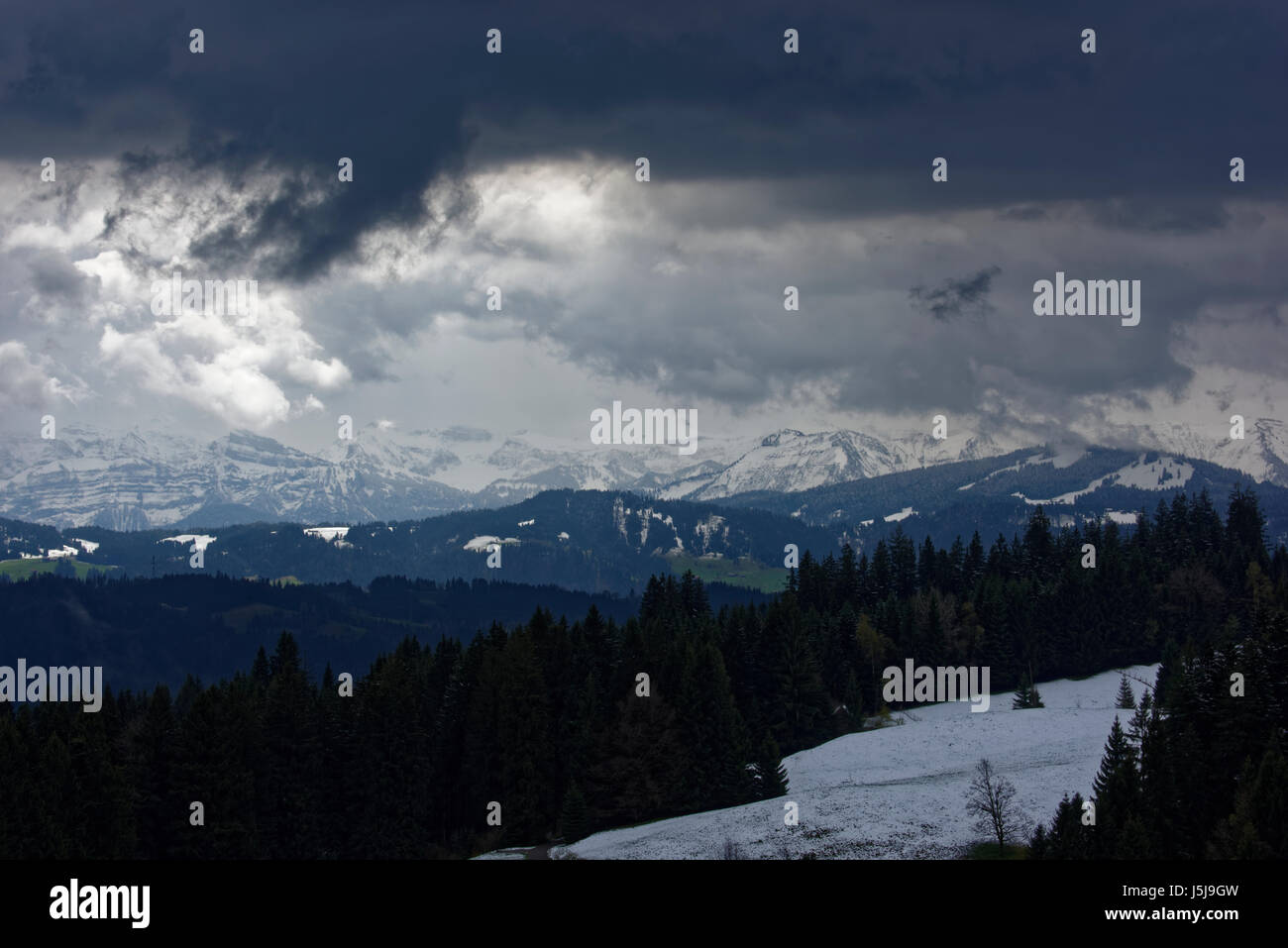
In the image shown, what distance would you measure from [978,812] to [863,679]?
253 feet

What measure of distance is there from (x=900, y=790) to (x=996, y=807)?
54.7 feet

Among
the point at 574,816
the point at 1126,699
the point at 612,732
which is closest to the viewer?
the point at 574,816

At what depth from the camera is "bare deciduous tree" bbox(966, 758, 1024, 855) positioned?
77594 mm

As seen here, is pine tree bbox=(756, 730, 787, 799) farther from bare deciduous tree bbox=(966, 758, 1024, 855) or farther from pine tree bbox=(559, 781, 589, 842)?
bare deciduous tree bbox=(966, 758, 1024, 855)

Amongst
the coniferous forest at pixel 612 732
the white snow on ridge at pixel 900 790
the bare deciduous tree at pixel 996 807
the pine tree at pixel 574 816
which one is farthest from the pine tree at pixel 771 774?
the bare deciduous tree at pixel 996 807

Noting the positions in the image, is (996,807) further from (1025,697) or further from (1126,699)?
(1126,699)

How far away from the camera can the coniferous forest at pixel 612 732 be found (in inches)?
3017

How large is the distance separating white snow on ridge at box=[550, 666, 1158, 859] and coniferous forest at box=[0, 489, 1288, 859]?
5.32 m

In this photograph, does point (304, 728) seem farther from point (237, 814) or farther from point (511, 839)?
point (511, 839)

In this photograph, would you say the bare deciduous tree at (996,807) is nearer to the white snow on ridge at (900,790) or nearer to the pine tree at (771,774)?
the white snow on ridge at (900,790)

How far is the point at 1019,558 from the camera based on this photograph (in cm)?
19562

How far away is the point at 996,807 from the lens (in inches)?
3056

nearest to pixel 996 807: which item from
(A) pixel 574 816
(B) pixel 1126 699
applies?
(A) pixel 574 816
